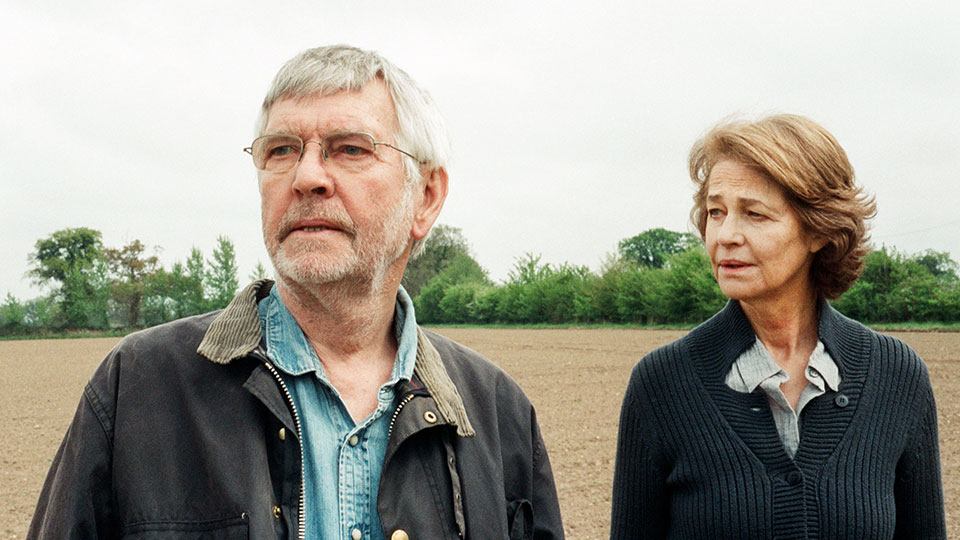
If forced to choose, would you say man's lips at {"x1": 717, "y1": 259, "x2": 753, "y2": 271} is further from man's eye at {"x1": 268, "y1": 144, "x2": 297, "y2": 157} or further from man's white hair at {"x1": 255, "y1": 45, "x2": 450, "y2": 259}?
man's eye at {"x1": 268, "y1": 144, "x2": 297, "y2": 157}

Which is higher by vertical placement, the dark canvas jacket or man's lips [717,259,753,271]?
man's lips [717,259,753,271]

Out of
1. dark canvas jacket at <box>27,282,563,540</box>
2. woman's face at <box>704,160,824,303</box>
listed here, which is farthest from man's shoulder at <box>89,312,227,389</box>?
woman's face at <box>704,160,824,303</box>

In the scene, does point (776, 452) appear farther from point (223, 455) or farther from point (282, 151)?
point (282, 151)

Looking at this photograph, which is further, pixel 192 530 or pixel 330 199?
pixel 330 199

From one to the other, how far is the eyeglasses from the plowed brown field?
18.9 ft

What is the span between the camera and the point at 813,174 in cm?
226

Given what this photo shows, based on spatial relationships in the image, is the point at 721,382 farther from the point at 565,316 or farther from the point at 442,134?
the point at 565,316

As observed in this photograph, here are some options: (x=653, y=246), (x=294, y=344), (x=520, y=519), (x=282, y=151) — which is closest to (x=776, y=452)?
(x=520, y=519)

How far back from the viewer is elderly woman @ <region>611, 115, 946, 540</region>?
7.33 feet

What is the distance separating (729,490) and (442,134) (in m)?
1.44

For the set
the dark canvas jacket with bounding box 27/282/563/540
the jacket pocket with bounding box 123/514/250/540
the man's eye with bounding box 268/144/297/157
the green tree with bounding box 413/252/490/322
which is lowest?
the jacket pocket with bounding box 123/514/250/540

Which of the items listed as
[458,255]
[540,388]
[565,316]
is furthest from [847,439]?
[458,255]

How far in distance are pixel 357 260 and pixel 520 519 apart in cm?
91

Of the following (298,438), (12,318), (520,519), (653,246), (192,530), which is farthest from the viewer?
(653,246)
